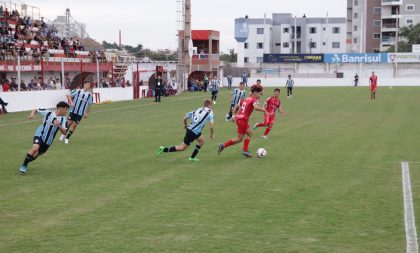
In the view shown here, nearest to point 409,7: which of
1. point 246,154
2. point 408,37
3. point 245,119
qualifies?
point 408,37

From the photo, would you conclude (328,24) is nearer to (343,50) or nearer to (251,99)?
(343,50)

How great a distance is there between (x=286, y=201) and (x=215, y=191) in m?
1.54

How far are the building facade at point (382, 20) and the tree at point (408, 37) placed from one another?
140 cm

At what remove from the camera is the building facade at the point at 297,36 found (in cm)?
11819

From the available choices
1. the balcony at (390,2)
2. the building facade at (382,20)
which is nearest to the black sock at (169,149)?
the building facade at (382,20)

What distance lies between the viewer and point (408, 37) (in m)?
107

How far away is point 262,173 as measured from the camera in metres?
13.4

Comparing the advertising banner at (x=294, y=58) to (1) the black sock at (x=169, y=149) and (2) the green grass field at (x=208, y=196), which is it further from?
(1) the black sock at (x=169, y=149)

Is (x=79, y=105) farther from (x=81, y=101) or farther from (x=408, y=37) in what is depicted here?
(x=408, y=37)

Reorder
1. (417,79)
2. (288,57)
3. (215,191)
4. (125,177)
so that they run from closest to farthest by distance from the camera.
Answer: (215,191)
(125,177)
(417,79)
(288,57)

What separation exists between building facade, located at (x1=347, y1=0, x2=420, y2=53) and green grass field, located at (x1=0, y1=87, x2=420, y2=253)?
97122 mm

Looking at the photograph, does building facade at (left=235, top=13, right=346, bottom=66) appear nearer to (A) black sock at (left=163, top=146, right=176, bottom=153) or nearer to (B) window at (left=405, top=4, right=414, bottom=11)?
(B) window at (left=405, top=4, right=414, bottom=11)

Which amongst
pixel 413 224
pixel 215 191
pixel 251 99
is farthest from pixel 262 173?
pixel 413 224

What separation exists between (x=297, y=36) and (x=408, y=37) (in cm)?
2234
